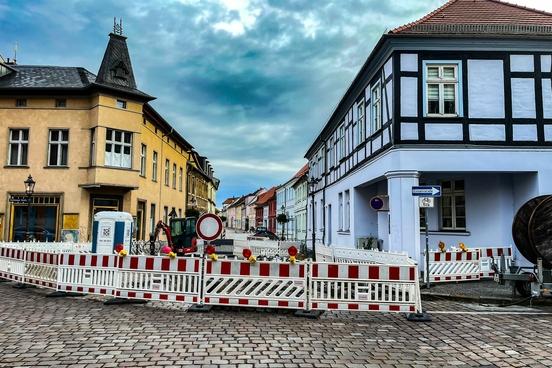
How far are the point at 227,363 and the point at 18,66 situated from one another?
86.7ft

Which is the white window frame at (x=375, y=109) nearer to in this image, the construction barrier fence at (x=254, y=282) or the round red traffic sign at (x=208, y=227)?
the construction barrier fence at (x=254, y=282)

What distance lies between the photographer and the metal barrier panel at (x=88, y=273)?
380 inches

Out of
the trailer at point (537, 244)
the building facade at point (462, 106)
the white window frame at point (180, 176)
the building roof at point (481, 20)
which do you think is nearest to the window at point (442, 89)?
the building facade at point (462, 106)

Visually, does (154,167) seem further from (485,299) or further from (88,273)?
(485,299)

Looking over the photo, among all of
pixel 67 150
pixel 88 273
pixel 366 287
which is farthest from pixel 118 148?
pixel 366 287

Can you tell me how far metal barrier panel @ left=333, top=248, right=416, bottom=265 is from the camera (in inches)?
455

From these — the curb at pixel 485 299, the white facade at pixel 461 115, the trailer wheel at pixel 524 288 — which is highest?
the white facade at pixel 461 115

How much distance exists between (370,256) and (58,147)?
17.1 m

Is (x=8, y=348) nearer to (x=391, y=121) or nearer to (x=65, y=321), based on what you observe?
(x=65, y=321)

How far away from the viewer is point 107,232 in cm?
1509

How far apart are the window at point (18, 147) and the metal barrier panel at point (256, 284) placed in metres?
18.0

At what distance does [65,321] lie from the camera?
7516 mm

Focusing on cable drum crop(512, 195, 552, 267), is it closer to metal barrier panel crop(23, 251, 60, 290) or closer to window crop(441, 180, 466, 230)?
window crop(441, 180, 466, 230)

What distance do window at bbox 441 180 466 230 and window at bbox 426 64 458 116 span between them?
3.40m
